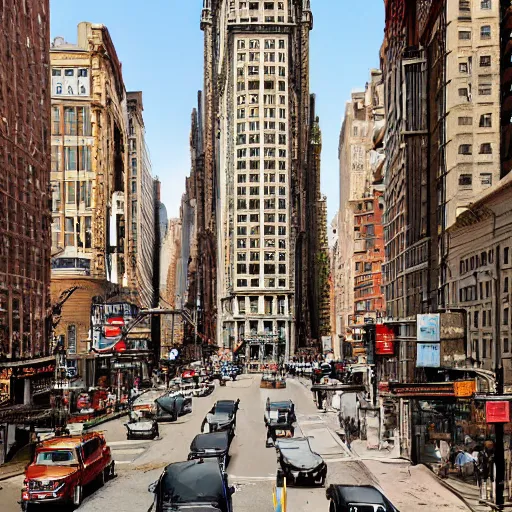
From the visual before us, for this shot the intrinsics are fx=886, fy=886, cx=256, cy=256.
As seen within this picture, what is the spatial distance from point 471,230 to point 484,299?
429 centimetres

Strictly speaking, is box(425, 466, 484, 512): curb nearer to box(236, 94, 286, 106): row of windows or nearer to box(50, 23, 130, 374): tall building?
box(50, 23, 130, 374): tall building

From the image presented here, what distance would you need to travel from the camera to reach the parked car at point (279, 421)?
42.6 metres

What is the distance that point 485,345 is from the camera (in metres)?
43.2

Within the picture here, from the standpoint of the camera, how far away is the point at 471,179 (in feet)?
161

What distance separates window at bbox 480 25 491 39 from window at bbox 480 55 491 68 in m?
1.07

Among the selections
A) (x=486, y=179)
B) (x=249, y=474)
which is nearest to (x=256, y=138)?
(x=486, y=179)

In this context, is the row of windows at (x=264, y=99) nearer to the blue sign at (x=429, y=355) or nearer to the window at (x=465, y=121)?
the window at (x=465, y=121)

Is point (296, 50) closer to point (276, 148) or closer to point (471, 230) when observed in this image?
point (276, 148)

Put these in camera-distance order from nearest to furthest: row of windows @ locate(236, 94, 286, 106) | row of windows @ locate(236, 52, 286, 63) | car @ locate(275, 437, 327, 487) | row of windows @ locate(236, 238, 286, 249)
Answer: car @ locate(275, 437, 327, 487)
row of windows @ locate(236, 238, 286, 249)
row of windows @ locate(236, 94, 286, 106)
row of windows @ locate(236, 52, 286, 63)

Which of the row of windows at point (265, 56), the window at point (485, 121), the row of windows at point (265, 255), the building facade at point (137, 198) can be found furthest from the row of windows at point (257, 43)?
the window at point (485, 121)

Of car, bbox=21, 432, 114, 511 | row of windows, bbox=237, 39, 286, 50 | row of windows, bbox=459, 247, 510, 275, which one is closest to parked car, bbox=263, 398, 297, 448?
row of windows, bbox=459, 247, 510, 275

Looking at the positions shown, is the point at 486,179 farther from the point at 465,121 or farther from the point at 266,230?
the point at 266,230

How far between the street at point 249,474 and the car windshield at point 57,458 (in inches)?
57.4

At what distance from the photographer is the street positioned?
2823cm
